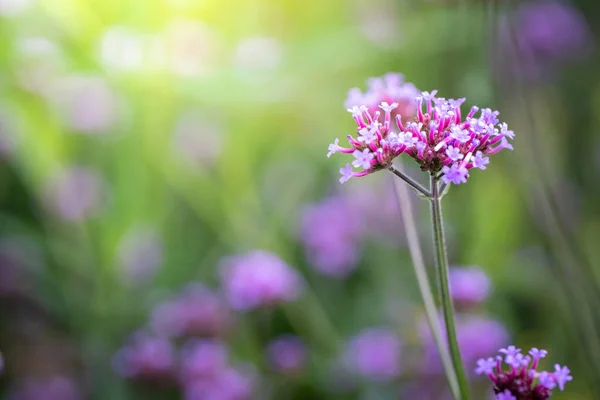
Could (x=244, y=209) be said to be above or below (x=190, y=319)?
above

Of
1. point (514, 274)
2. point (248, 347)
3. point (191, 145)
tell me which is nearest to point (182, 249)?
point (191, 145)

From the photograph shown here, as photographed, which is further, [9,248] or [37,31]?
[9,248]

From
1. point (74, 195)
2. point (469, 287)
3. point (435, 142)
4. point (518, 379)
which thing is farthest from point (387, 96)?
point (74, 195)

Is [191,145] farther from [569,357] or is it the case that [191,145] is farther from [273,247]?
[569,357]

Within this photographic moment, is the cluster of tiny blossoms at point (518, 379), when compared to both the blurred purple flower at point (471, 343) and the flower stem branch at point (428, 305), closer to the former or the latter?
the flower stem branch at point (428, 305)

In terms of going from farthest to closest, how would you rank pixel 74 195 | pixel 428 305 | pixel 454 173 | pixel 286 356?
pixel 74 195 → pixel 286 356 → pixel 428 305 → pixel 454 173

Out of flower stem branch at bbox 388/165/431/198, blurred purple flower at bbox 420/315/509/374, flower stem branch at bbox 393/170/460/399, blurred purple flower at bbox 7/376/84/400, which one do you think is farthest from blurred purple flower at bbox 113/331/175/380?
flower stem branch at bbox 388/165/431/198

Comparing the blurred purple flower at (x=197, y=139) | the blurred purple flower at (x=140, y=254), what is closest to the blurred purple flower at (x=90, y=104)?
the blurred purple flower at (x=197, y=139)

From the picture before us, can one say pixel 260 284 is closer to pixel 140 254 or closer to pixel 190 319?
pixel 190 319
